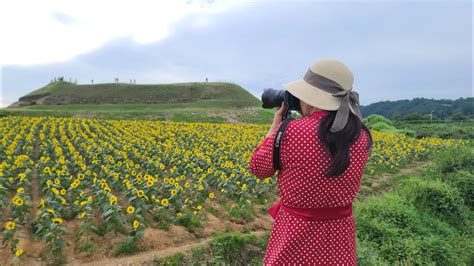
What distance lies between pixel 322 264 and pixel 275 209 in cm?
42

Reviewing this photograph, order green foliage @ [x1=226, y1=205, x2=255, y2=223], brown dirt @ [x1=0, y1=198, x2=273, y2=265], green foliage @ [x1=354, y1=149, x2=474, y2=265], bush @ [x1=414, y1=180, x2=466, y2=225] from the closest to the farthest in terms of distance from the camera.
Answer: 1. brown dirt @ [x1=0, y1=198, x2=273, y2=265]
2. green foliage @ [x1=354, y1=149, x2=474, y2=265]
3. green foliage @ [x1=226, y1=205, x2=255, y2=223]
4. bush @ [x1=414, y1=180, x2=466, y2=225]

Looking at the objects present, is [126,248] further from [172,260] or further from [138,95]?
[138,95]

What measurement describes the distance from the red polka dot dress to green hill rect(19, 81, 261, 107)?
50210mm

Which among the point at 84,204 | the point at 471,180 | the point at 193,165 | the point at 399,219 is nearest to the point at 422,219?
the point at 399,219

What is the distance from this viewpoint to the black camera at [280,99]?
2271 mm

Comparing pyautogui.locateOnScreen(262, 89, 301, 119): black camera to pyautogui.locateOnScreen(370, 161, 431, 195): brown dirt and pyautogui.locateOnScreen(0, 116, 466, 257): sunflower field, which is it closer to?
pyautogui.locateOnScreen(0, 116, 466, 257): sunflower field

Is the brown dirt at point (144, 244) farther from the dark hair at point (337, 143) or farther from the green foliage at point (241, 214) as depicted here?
the dark hair at point (337, 143)

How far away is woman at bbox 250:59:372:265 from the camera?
1953mm

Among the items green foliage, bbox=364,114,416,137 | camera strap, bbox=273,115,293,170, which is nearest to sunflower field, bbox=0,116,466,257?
camera strap, bbox=273,115,293,170

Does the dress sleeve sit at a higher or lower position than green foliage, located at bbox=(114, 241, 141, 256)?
higher

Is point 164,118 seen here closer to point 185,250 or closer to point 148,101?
point 185,250

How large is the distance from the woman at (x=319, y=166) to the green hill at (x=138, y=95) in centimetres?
5020

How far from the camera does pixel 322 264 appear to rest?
2180 millimetres

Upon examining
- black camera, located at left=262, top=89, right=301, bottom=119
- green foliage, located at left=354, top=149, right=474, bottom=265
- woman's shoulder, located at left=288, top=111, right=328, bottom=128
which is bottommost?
green foliage, located at left=354, top=149, right=474, bottom=265
